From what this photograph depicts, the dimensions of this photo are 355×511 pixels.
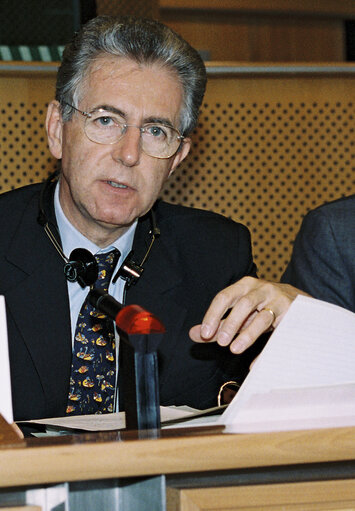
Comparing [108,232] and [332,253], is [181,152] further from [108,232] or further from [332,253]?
[332,253]

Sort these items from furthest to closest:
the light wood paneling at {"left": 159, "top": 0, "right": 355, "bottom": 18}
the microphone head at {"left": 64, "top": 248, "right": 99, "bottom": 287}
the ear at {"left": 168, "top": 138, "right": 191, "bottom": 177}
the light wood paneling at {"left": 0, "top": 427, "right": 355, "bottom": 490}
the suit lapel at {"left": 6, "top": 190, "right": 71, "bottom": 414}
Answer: the light wood paneling at {"left": 159, "top": 0, "right": 355, "bottom": 18}, the ear at {"left": 168, "top": 138, "right": 191, "bottom": 177}, the suit lapel at {"left": 6, "top": 190, "right": 71, "bottom": 414}, the microphone head at {"left": 64, "top": 248, "right": 99, "bottom": 287}, the light wood paneling at {"left": 0, "top": 427, "right": 355, "bottom": 490}

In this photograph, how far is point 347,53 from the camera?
473cm

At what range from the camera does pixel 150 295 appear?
5.98ft

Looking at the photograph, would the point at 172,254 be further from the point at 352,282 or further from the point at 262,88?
the point at 262,88

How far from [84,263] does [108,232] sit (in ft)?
1.15

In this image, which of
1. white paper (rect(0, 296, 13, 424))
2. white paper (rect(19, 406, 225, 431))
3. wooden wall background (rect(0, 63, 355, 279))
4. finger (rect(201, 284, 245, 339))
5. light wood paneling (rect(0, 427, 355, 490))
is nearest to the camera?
light wood paneling (rect(0, 427, 355, 490))

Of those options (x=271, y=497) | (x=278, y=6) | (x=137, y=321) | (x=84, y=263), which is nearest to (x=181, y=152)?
(x=84, y=263)

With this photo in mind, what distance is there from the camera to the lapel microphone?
5.04 feet

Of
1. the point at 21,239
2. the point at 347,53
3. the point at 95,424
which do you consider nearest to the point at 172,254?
the point at 21,239

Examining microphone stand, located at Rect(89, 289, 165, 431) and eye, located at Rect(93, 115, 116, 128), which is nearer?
microphone stand, located at Rect(89, 289, 165, 431)

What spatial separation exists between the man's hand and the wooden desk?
0.35 meters

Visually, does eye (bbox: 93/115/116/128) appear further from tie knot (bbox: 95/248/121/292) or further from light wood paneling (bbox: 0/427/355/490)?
light wood paneling (bbox: 0/427/355/490)

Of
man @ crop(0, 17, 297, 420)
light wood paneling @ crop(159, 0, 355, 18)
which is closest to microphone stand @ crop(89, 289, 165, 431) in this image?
man @ crop(0, 17, 297, 420)

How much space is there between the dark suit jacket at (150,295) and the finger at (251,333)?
521mm
